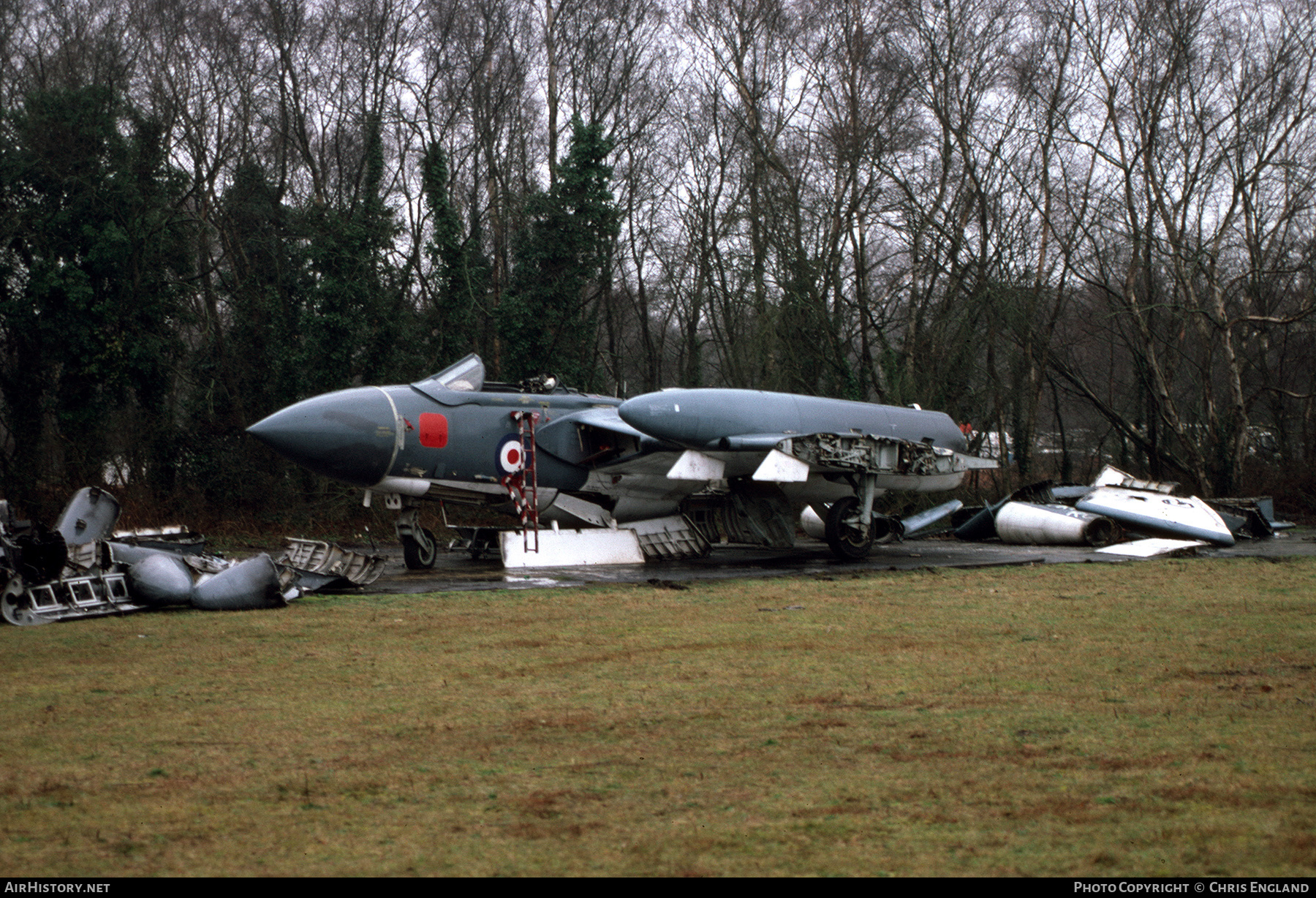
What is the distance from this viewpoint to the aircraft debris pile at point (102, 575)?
9.62 m

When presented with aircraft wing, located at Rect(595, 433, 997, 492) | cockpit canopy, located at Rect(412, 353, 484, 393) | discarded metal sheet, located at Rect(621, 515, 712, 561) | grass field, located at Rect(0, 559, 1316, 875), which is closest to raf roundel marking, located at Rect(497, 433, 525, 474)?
cockpit canopy, located at Rect(412, 353, 484, 393)

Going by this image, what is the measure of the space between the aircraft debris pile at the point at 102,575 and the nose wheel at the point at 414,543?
11.2ft

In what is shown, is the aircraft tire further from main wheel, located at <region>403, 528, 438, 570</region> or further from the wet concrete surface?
main wheel, located at <region>403, 528, 438, 570</region>

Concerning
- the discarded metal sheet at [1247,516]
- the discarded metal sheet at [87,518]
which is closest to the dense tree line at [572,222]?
the discarded metal sheet at [1247,516]

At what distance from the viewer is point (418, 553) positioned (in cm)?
1553

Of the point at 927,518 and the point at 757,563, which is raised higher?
the point at 927,518

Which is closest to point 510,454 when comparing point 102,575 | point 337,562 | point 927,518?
point 337,562

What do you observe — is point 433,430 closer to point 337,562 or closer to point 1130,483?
point 337,562

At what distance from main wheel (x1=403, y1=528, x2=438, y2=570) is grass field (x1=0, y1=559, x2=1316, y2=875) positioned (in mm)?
5637

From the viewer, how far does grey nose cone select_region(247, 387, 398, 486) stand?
13.5m

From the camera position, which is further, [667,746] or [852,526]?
[852,526]

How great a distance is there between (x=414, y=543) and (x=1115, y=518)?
11.4 metres

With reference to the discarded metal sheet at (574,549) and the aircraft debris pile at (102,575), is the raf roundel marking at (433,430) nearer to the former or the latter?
the discarded metal sheet at (574,549)

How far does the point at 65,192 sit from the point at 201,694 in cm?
2064
